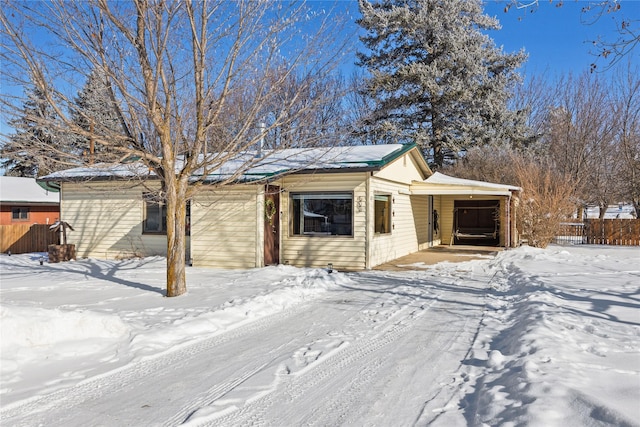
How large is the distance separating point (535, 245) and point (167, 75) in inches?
533

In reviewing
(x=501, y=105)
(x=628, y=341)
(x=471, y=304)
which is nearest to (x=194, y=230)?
(x=471, y=304)

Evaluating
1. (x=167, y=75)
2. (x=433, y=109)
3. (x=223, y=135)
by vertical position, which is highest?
(x=433, y=109)

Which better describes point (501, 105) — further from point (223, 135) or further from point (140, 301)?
point (140, 301)

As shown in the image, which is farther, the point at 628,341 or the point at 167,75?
the point at 167,75

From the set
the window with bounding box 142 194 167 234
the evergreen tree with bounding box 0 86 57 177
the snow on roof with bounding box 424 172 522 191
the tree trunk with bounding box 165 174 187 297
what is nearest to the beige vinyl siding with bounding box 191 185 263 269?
the window with bounding box 142 194 167 234

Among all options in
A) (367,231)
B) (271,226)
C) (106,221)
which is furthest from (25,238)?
(367,231)

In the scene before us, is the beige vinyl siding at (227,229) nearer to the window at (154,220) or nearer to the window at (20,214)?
the window at (154,220)

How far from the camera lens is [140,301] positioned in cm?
776

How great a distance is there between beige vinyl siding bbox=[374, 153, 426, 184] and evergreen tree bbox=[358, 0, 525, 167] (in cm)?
783

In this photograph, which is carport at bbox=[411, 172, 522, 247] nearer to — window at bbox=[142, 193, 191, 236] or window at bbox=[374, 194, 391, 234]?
window at bbox=[374, 194, 391, 234]

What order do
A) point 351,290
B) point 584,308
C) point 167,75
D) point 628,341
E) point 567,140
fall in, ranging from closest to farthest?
point 628,341, point 584,308, point 167,75, point 351,290, point 567,140

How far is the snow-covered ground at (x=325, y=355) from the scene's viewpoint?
3543mm

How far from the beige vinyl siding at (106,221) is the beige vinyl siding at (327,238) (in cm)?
395

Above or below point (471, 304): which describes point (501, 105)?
above
